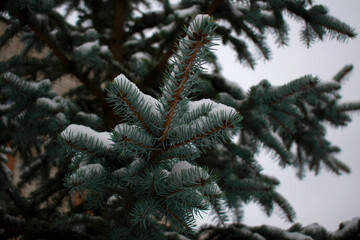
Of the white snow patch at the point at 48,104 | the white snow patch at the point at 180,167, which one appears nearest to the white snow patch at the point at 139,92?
the white snow patch at the point at 180,167

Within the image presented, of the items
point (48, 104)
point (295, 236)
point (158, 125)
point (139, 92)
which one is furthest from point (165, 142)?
point (295, 236)

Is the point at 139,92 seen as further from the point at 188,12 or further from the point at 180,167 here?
the point at 188,12

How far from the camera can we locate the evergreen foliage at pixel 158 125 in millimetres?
923

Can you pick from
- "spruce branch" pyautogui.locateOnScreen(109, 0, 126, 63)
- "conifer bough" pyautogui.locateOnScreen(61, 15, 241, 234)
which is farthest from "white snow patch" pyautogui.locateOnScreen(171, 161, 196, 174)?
"spruce branch" pyautogui.locateOnScreen(109, 0, 126, 63)

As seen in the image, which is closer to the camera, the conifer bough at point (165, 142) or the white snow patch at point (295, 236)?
the conifer bough at point (165, 142)

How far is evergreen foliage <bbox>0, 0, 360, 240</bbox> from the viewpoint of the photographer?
923 millimetres

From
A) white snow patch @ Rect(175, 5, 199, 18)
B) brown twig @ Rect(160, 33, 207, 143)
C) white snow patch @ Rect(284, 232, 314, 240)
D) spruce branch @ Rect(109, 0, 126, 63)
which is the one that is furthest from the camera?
spruce branch @ Rect(109, 0, 126, 63)

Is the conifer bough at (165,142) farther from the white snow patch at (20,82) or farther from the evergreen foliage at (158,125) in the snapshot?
the white snow patch at (20,82)

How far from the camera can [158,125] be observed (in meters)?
0.96

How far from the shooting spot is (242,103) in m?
2.14

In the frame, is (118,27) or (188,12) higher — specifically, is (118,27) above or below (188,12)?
above

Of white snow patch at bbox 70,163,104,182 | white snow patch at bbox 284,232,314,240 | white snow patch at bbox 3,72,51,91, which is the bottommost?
white snow patch at bbox 284,232,314,240

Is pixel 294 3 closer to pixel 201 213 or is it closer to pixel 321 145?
pixel 321 145

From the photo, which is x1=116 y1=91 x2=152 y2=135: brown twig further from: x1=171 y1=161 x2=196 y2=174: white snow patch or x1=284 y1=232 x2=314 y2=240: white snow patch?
x1=284 y1=232 x2=314 y2=240: white snow patch
